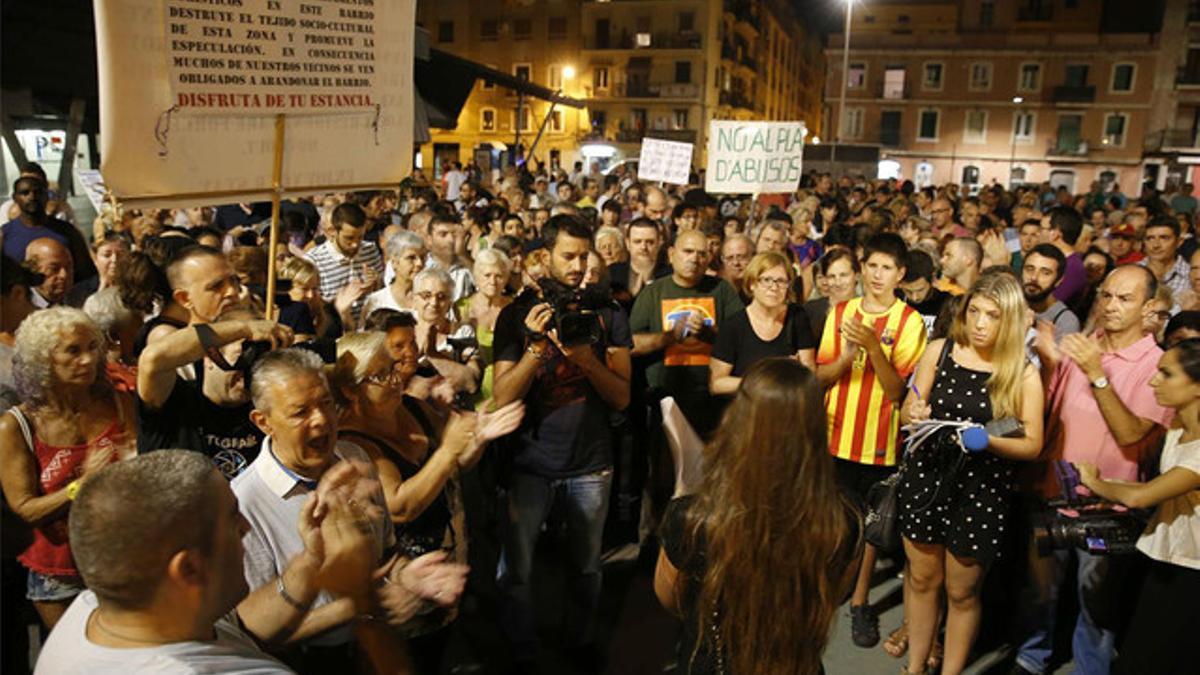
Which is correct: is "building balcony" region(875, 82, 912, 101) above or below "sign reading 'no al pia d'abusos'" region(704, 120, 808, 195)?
above

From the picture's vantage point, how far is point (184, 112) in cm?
244

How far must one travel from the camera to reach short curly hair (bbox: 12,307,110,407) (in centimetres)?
268

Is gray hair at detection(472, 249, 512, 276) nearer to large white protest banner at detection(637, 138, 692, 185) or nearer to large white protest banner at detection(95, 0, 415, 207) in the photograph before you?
large white protest banner at detection(95, 0, 415, 207)

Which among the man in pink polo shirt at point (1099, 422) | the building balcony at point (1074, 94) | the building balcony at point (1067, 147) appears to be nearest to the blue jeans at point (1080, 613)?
the man in pink polo shirt at point (1099, 422)

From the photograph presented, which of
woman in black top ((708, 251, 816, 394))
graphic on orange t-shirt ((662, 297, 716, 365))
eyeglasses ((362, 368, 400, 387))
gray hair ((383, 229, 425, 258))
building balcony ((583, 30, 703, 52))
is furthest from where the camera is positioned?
building balcony ((583, 30, 703, 52))

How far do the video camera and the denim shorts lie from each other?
378 cm

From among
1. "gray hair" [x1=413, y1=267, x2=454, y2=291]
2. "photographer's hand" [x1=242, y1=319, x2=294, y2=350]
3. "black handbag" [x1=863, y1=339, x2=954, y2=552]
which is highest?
"gray hair" [x1=413, y1=267, x2=454, y2=291]

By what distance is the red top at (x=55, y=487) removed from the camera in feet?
9.04

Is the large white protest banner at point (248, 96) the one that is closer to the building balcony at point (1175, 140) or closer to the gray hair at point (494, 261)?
the gray hair at point (494, 261)

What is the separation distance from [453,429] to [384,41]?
1.56 metres

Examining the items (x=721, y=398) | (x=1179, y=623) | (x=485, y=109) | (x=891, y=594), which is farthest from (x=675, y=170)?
(x=485, y=109)

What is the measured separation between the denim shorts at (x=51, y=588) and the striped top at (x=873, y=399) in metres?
3.48

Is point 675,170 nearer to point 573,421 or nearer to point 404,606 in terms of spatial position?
point 573,421

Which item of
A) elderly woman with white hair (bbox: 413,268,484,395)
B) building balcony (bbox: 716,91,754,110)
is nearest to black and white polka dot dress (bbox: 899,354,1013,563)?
elderly woman with white hair (bbox: 413,268,484,395)
